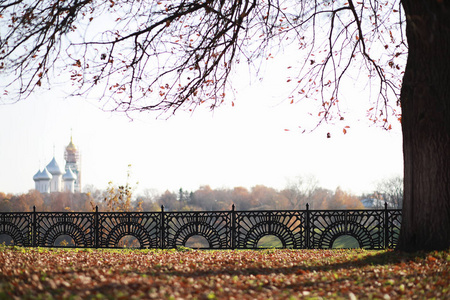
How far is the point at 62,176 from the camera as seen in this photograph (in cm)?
16038

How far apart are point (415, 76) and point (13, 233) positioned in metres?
13.0

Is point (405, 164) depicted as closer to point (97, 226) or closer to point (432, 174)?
point (432, 174)

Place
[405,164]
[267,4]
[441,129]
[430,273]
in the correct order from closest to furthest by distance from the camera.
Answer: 1. [430,273]
2. [441,129]
3. [405,164]
4. [267,4]

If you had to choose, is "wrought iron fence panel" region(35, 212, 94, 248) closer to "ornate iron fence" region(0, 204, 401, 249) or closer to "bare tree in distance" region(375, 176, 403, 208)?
"ornate iron fence" region(0, 204, 401, 249)

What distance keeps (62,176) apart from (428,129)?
164796 millimetres

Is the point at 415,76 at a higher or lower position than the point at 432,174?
higher

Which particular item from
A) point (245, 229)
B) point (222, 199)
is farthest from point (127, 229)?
point (222, 199)

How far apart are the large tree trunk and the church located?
139 m

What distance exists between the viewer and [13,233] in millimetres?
14836

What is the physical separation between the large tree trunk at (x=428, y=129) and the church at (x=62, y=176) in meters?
139

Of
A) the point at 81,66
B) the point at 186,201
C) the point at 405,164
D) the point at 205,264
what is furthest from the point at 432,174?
the point at 186,201

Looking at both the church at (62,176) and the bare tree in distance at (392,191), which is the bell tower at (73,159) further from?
the bare tree in distance at (392,191)

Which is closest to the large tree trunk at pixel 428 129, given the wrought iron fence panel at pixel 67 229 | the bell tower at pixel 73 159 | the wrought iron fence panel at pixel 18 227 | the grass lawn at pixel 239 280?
the grass lawn at pixel 239 280

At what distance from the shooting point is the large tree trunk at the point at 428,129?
728 centimetres
